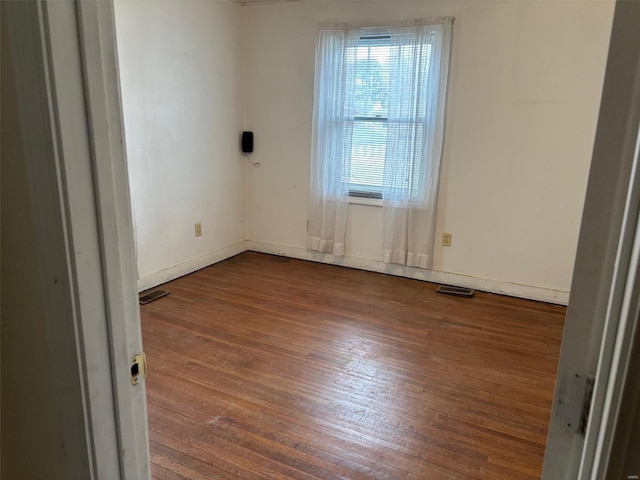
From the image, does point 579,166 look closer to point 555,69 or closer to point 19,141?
point 555,69

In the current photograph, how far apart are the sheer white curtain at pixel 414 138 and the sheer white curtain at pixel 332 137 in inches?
15.1

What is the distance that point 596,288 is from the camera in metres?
0.56

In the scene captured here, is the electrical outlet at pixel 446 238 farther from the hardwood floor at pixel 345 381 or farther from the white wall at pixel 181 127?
the white wall at pixel 181 127

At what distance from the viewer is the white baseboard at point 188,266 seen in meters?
3.70

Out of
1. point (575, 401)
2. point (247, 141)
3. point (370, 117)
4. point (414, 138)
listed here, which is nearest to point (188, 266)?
point (247, 141)

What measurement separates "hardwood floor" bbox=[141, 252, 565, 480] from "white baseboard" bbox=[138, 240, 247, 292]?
0.10m

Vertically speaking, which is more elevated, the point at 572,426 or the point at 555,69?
the point at 555,69

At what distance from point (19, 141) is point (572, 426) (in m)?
0.89

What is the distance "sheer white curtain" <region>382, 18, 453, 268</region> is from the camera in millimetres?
3613

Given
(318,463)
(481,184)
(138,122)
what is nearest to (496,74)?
(481,184)

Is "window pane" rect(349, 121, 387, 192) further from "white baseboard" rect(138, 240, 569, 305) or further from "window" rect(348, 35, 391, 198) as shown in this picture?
"white baseboard" rect(138, 240, 569, 305)

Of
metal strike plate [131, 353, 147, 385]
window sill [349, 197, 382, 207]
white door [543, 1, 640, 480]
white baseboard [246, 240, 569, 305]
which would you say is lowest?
white baseboard [246, 240, 569, 305]

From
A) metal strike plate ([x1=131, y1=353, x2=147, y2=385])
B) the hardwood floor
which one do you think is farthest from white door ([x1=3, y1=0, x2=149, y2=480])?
the hardwood floor

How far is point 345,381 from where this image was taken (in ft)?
8.16
